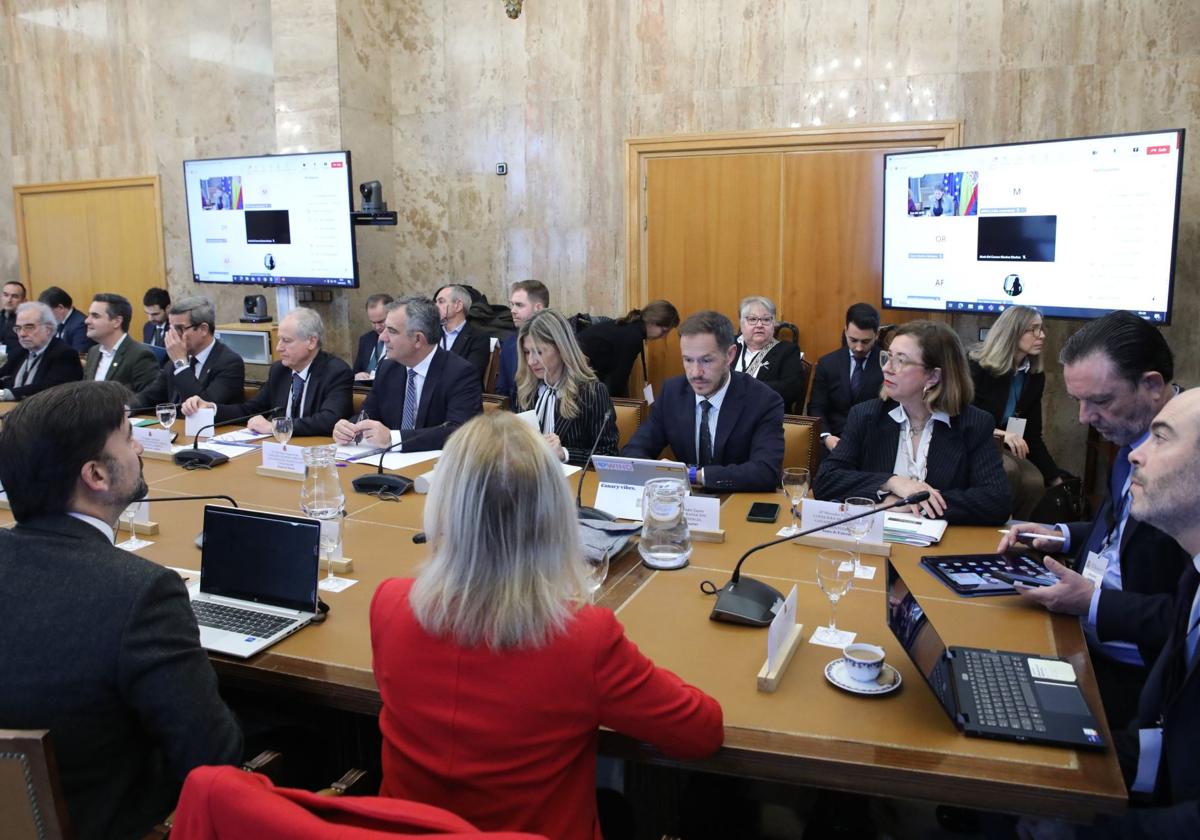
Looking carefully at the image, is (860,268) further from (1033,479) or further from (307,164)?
(307,164)

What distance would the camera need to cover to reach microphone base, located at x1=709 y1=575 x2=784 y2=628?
80.5 inches

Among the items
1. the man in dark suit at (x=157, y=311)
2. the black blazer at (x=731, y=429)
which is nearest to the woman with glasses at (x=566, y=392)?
the black blazer at (x=731, y=429)

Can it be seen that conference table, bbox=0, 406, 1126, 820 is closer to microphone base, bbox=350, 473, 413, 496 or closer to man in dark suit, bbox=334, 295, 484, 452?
microphone base, bbox=350, 473, 413, 496

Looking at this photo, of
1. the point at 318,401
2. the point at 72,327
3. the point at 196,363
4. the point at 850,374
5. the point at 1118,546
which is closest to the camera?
the point at 1118,546

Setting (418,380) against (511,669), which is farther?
(418,380)

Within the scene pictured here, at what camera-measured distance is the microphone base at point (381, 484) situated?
3.26 m

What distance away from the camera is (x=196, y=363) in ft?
17.0

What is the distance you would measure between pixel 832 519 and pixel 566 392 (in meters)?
1.78

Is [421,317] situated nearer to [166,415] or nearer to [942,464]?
[166,415]

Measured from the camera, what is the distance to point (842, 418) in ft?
17.6

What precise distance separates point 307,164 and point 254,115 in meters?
1.67

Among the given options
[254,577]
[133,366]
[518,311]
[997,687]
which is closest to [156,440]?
[254,577]

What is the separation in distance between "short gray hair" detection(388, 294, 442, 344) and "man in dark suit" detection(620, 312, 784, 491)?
128 cm

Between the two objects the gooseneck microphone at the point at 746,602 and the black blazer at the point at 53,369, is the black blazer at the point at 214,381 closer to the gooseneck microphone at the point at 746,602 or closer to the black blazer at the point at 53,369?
the black blazer at the point at 53,369
